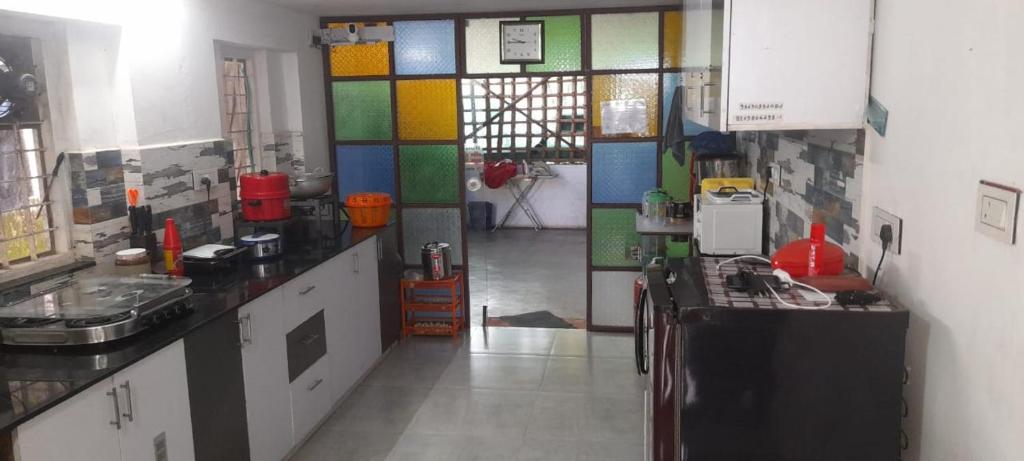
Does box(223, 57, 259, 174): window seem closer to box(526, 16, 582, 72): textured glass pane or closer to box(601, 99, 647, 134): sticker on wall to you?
box(526, 16, 582, 72): textured glass pane

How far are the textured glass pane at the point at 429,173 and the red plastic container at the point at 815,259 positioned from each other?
11.1ft

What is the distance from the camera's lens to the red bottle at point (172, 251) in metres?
3.22

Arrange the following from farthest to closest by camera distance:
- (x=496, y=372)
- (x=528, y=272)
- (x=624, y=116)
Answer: (x=528, y=272) → (x=624, y=116) → (x=496, y=372)

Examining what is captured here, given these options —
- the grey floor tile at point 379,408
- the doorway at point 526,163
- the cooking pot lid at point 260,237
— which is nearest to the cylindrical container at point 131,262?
the cooking pot lid at point 260,237

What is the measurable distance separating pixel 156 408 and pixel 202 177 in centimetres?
171

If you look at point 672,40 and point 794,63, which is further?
point 672,40

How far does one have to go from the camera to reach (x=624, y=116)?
500 cm

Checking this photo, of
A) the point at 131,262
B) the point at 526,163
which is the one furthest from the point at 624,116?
the point at 526,163

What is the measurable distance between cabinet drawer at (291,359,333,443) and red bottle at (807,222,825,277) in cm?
237

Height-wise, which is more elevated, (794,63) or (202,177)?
(794,63)

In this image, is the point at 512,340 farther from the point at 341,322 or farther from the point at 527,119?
the point at 527,119

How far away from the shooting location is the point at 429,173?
5316 mm

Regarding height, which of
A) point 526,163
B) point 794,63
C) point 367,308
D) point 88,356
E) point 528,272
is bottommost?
point 528,272

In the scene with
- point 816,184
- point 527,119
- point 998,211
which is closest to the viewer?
point 998,211
